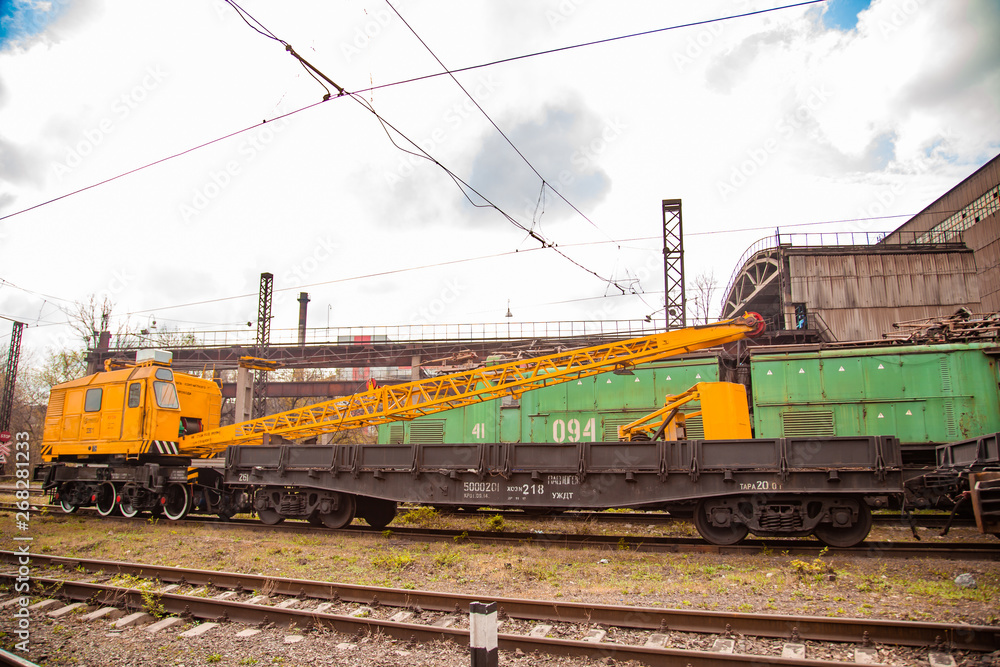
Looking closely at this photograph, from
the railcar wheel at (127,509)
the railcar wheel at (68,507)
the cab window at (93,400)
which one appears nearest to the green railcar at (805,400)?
the railcar wheel at (127,509)

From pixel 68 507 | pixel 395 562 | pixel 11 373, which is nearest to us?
pixel 395 562

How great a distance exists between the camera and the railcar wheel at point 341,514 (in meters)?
12.0

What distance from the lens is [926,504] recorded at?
8.55 meters

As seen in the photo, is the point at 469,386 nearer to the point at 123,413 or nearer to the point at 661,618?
the point at 661,618

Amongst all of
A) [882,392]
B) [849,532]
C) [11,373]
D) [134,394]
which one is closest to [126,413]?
[134,394]

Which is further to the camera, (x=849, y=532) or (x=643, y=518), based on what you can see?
(x=643, y=518)

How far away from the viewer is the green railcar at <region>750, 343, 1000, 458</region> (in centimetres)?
1282

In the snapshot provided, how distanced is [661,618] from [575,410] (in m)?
10.8

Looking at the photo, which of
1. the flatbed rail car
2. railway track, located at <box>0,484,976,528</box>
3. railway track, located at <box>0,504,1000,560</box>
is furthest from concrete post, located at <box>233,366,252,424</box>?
the flatbed rail car

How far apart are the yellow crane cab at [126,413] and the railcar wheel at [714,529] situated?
12630 mm

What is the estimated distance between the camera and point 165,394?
14227mm

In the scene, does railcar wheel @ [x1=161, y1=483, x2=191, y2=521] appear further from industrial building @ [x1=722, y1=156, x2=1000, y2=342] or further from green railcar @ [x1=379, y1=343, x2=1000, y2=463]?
industrial building @ [x1=722, y1=156, x2=1000, y2=342]

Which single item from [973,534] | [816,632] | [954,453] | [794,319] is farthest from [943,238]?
[816,632]

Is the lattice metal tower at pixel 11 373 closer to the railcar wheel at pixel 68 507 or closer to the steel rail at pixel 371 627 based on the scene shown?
the railcar wheel at pixel 68 507
